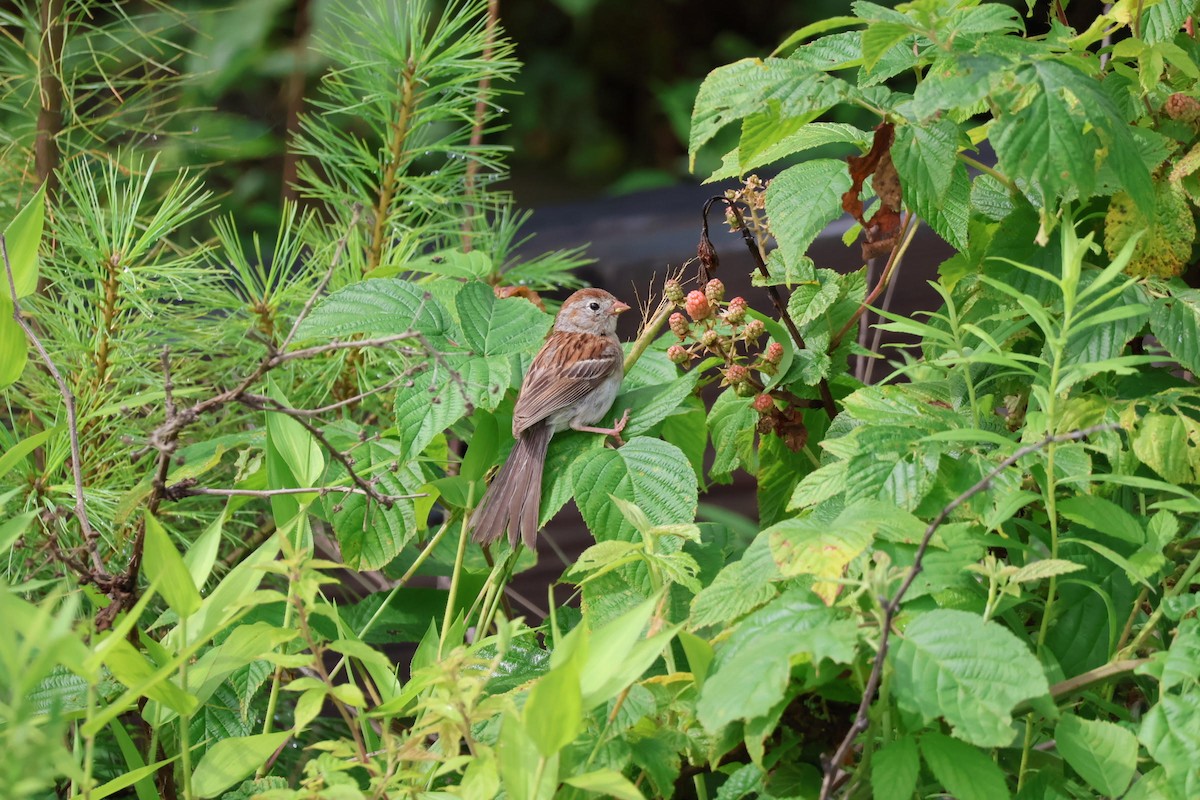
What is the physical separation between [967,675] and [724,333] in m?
0.56

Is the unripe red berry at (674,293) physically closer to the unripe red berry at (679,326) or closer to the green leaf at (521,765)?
the unripe red berry at (679,326)

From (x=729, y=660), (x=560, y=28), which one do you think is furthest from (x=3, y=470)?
(x=560, y=28)

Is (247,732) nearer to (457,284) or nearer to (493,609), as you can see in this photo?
(493,609)

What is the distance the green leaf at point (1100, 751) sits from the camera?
91cm

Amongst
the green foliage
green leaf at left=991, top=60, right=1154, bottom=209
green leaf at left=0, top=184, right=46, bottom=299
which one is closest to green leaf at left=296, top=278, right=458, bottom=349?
the green foliage

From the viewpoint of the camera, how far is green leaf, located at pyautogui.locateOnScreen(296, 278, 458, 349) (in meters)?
1.28

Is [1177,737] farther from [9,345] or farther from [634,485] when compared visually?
[9,345]

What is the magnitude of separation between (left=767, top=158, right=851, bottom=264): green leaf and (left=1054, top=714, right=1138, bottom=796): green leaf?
0.49 m

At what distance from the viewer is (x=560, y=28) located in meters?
6.00

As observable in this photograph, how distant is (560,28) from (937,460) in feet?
17.4

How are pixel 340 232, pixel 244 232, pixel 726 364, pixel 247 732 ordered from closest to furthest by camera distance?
pixel 247 732 → pixel 726 364 → pixel 340 232 → pixel 244 232

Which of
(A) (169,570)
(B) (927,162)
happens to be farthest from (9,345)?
(B) (927,162)

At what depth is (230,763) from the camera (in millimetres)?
987

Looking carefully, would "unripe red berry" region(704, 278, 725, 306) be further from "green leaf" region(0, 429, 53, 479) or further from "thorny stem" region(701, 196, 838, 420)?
"green leaf" region(0, 429, 53, 479)
